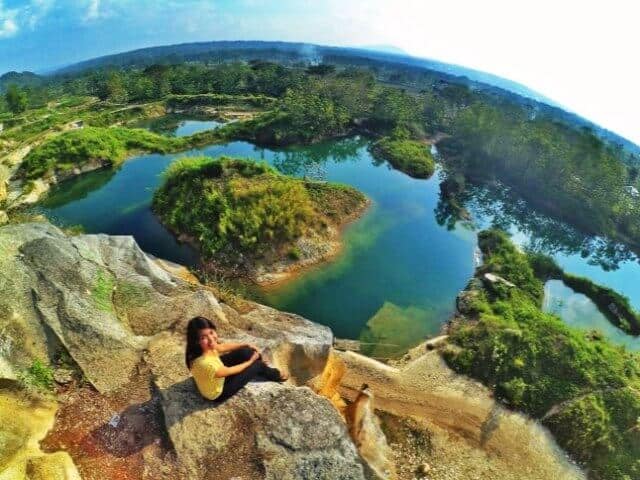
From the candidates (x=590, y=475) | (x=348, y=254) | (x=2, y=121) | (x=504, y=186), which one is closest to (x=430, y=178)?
(x=504, y=186)

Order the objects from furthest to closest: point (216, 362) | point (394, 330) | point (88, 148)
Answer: point (88, 148)
point (394, 330)
point (216, 362)

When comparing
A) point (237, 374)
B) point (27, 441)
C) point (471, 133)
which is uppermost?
point (237, 374)

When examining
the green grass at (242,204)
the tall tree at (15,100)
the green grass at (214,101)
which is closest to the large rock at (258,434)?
the green grass at (242,204)

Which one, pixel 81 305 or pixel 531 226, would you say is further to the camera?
pixel 531 226

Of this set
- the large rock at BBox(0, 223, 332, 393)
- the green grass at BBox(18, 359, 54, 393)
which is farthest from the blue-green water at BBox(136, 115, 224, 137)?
the green grass at BBox(18, 359, 54, 393)

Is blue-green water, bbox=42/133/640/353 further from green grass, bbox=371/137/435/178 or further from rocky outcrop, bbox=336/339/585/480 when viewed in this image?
rocky outcrop, bbox=336/339/585/480

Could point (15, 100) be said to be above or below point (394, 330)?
above

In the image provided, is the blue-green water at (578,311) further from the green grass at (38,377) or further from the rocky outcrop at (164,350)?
the green grass at (38,377)

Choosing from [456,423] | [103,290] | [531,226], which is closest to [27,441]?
[103,290]

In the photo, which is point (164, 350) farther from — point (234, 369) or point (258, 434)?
point (258, 434)
